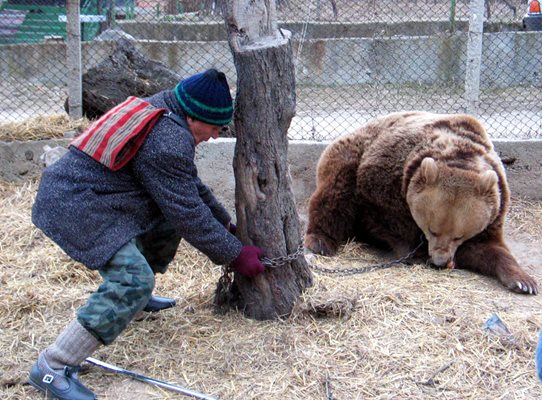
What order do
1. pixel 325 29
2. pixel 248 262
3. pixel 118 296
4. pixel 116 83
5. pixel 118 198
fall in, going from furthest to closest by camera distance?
pixel 325 29 → pixel 116 83 → pixel 248 262 → pixel 118 198 → pixel 118 296

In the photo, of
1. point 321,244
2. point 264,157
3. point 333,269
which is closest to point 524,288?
point 333,269

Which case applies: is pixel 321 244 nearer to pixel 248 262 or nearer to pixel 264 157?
pixel 264 157

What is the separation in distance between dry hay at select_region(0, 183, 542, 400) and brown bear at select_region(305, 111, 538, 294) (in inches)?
21.5

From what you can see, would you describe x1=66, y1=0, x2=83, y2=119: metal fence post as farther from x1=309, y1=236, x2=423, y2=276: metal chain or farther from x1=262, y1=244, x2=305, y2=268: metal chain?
x1=262, y1=244, x2=305, y2=268: metal chain

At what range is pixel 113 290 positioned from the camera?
3.50 meters

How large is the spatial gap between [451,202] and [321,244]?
1.21 metres

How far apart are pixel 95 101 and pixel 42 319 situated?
11.9 feet

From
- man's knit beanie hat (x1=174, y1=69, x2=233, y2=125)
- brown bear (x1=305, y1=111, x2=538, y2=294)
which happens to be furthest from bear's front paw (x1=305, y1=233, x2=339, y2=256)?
man's knit beanie hat (x1=174, y1=69, x2=233, y2=125)

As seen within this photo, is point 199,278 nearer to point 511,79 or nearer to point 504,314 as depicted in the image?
point 504,314

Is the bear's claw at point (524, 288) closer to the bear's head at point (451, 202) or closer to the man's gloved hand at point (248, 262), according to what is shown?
the bear's head at point (451, 202)

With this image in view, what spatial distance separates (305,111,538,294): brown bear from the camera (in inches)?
214

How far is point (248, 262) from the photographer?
12.7 ft

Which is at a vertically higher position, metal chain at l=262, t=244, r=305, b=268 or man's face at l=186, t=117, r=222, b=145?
man's face at l=186, t=117, r=222, b=145

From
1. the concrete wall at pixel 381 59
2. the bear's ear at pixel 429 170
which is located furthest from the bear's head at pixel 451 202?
the concrete wall at pixel 381 59
